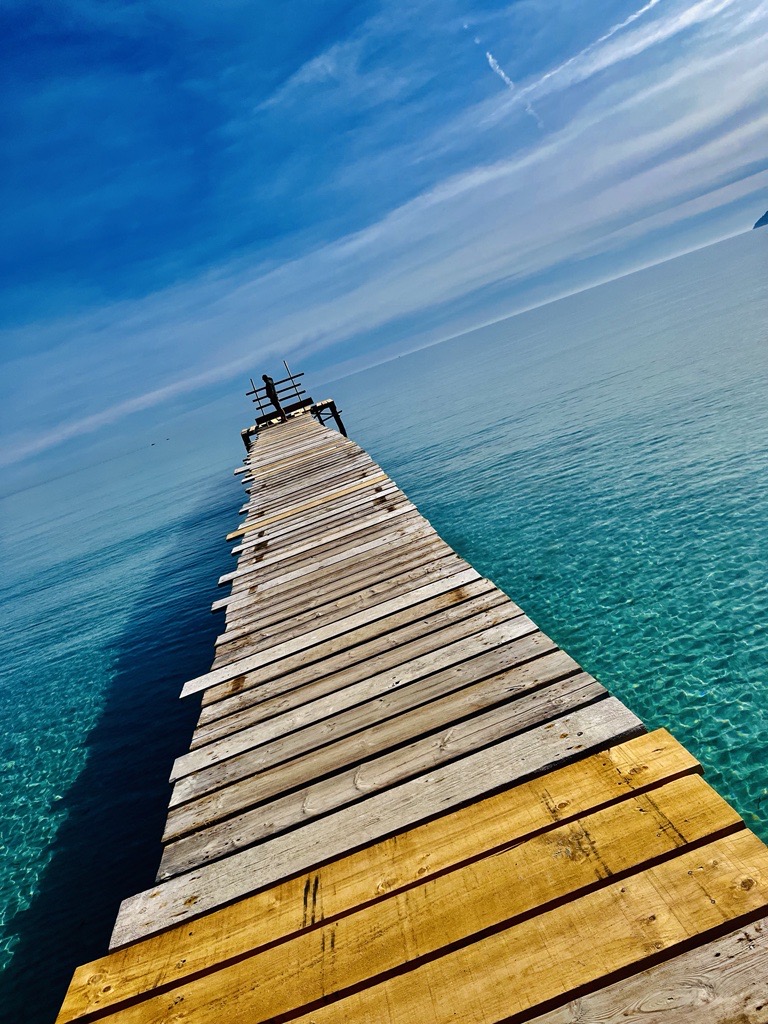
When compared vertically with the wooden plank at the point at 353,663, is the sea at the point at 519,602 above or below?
below

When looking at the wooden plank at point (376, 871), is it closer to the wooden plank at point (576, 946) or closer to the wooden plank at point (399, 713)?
the wooden plank at point (576, 946)

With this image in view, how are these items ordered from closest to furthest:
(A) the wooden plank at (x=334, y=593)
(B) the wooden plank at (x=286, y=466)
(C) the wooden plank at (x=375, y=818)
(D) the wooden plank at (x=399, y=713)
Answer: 1. (C) the wooden plank at (x=375, y=818)
2. (D) the wooden plank at (x=399, y=713)
3. (A) the wooden plank at (x=334, y=593)
4. (B) the wooden plank at (x=286, y=466)

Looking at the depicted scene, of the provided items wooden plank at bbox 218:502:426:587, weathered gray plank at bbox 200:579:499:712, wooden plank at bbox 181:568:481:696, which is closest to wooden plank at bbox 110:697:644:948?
weathered gray plank at bbox 200:579:499:712

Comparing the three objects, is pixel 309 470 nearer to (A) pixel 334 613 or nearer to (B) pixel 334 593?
(B) pixel 334 593

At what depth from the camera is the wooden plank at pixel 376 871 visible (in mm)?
2789

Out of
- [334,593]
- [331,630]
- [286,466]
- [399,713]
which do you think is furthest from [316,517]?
[286,466]

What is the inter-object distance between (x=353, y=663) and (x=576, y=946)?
3.16m

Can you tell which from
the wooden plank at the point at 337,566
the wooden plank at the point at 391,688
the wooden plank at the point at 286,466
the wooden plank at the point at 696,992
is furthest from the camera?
the wooden plank at the point at 286,466

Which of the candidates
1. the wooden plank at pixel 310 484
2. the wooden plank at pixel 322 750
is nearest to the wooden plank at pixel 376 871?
the wooden plank at pixel 322 750

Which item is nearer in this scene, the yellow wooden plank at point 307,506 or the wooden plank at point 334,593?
the wooden plank at point 334,593

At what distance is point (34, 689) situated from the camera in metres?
15.2

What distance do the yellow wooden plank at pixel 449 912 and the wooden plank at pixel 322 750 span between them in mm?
1132

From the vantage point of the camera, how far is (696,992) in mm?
2082

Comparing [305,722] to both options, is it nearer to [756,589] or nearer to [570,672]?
[570,672]
